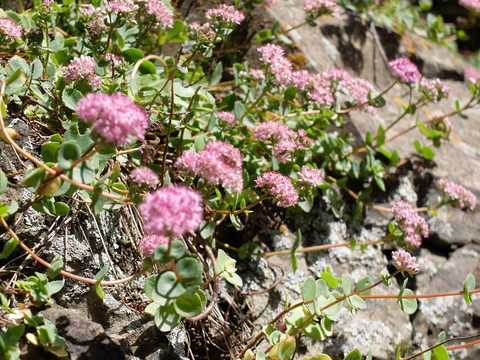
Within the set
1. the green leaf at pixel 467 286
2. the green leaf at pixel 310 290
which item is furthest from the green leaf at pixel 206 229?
the green leaf at pixel 467 286

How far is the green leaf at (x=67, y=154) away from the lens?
1294 mm

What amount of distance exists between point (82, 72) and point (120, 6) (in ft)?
1.10

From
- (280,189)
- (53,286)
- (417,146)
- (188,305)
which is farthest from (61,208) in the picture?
(417,146)

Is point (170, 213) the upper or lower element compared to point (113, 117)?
lower

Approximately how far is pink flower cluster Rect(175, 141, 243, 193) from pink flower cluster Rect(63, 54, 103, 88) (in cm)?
60

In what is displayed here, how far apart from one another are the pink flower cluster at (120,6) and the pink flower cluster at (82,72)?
0.81ft

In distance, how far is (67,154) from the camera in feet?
4.30

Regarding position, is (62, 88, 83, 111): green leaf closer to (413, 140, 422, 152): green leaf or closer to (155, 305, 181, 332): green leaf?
(155, 305, 181, 332): green leaf

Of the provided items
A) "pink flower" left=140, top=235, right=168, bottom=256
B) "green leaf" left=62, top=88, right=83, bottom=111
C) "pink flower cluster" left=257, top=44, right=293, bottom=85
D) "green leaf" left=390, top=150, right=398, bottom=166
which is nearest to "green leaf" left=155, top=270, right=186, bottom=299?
"pink flower" left=140, top=235, right=168, bottom=256

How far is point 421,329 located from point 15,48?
2668 mm

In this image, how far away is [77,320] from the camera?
5.18ft

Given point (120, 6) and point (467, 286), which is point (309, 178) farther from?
point (120, 6)

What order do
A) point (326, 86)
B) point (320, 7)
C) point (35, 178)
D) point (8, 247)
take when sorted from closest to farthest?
1. point (35, 178)
2. point (8, 247)
3. point (326, 86)
4. point (320, 7)

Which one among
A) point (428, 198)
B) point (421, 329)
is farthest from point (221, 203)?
point (428, 198)
